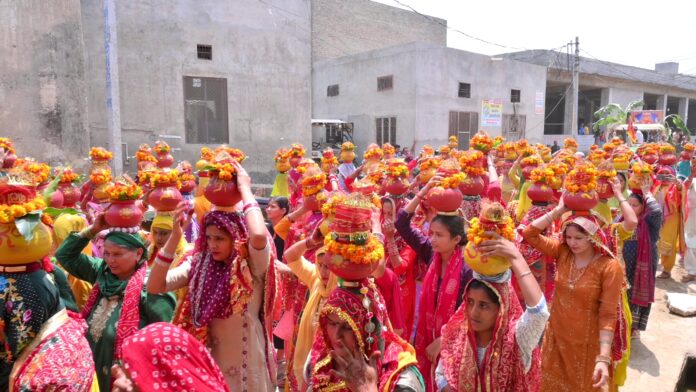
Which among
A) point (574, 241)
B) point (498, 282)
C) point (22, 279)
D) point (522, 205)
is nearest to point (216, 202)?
point (22, 279)

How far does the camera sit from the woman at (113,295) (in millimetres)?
2988

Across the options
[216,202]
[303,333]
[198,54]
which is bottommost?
[303,333]

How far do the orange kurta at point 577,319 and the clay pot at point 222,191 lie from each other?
2.53 meters

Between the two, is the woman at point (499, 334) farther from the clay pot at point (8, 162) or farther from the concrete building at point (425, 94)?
the concrete building at point (425, 94)

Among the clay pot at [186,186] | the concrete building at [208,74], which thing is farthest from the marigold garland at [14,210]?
the concrete building at [208,74]

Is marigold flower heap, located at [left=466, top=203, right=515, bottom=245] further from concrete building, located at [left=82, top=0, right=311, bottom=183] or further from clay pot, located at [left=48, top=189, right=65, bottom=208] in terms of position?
concrete building, located at [left=82, top=0, right=311, bottom=183]

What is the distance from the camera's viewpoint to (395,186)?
516cm

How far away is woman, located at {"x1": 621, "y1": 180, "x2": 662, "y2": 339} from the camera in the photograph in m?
6.23

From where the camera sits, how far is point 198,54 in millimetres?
13484

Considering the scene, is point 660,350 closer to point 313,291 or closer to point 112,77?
point 313,291

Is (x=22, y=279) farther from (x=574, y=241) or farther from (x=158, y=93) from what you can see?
(x=158, y=93)

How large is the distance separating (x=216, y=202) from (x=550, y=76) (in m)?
27.7

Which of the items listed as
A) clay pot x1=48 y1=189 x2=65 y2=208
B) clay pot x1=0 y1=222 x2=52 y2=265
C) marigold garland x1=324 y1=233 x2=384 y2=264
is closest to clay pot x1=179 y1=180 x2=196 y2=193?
clay pot x1=48 y1=189 x2=65 y2=208

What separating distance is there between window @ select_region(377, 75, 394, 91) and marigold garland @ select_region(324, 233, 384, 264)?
19061 mm
